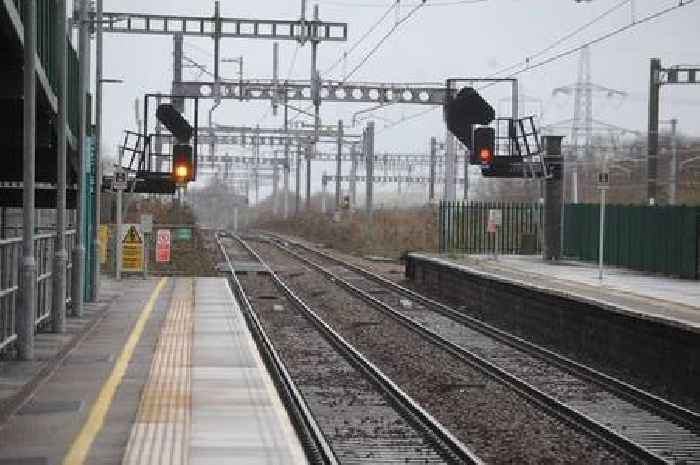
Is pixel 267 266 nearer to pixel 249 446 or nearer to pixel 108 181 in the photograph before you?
pixel 108 181

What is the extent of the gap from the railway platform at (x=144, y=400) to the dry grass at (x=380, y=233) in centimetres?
3186

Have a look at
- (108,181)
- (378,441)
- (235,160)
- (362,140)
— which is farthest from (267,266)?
(235,160)

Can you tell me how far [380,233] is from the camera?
56000mm

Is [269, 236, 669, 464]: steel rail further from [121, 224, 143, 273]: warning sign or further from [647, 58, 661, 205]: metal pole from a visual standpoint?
[647, 58, 661, 205]: metal pole

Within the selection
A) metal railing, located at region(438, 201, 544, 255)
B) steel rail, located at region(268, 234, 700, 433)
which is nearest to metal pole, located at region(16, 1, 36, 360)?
steel rail, located at region(268, 234, 700, 433)

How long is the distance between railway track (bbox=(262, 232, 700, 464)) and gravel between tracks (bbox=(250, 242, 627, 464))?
26 centimetres

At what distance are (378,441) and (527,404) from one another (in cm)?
295

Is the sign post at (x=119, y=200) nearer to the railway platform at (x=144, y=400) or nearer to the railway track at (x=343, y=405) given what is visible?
the railway track at (x=343, y=405)

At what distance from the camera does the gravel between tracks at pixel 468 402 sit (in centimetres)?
1020

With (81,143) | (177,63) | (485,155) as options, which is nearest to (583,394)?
(81,143)

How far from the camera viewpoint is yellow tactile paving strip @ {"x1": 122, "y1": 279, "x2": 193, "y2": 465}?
866 centimetres

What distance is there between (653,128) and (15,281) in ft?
85.9

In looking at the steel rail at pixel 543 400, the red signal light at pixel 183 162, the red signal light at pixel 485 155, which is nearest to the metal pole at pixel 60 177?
the steel rail at pixel 543 400

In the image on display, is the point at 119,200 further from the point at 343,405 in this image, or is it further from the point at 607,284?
the point at 343,405
